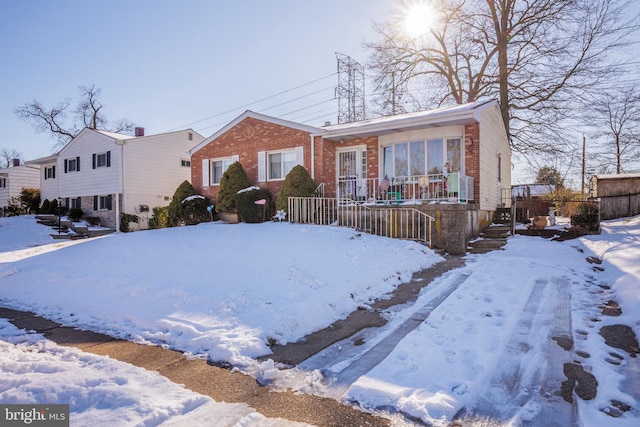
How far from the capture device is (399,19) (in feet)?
70.9

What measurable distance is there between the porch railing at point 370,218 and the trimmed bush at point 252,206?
1.63 m

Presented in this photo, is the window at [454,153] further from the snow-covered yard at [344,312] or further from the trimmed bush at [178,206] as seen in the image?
the trimmed bush at [178,206]

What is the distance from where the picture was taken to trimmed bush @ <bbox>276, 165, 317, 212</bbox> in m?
12.8

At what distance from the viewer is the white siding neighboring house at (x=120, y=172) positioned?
2078 centimetres

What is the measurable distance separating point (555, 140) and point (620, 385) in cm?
2012

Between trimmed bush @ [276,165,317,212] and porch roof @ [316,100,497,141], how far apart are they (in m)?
1.85

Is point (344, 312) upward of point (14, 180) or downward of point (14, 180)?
downward

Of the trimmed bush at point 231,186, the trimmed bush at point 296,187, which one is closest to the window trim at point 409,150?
the trimmed bush at point 296,187

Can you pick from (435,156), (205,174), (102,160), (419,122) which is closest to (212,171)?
(205,174)

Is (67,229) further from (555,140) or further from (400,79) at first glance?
(555,140)

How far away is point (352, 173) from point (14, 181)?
31126 millimetres

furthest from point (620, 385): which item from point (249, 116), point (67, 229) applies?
point (67, 229)

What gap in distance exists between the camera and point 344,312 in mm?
5125

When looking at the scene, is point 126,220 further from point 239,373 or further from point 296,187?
point 239,373
